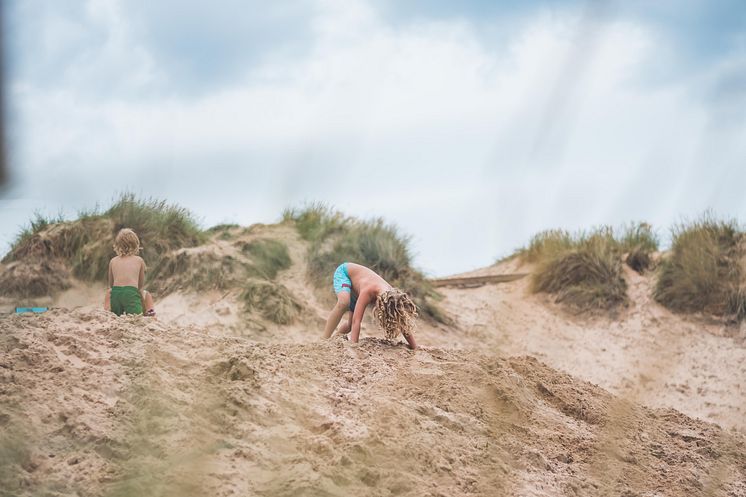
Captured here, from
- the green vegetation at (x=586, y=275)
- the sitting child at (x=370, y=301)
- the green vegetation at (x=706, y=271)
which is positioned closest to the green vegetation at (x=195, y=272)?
the sitting child at (x=370, y=301)

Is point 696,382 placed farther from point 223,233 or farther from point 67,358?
point 67,358

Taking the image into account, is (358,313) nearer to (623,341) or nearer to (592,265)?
(623,341)

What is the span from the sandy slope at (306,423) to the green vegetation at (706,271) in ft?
23.9

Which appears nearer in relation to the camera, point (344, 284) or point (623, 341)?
point (344, 284)

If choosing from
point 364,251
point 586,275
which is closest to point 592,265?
point 586,275

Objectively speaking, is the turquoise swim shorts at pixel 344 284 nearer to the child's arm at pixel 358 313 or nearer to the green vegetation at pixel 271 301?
the child's arm at pixel 358 313

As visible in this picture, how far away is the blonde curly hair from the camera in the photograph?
6.91 meters

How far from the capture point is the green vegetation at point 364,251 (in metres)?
12.8

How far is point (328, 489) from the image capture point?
3.47 metres

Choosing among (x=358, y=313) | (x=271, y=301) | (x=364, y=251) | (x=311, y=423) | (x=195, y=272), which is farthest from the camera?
(x=364, y=251)

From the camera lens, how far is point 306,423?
4.39 m

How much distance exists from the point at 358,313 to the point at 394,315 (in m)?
0.42

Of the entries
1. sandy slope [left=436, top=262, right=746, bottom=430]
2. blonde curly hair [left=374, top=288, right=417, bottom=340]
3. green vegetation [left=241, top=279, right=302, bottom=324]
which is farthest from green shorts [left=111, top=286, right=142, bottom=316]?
sandy slope [left=436, top=262, right=746, bottom=430]

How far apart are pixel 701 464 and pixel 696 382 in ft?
20.9
